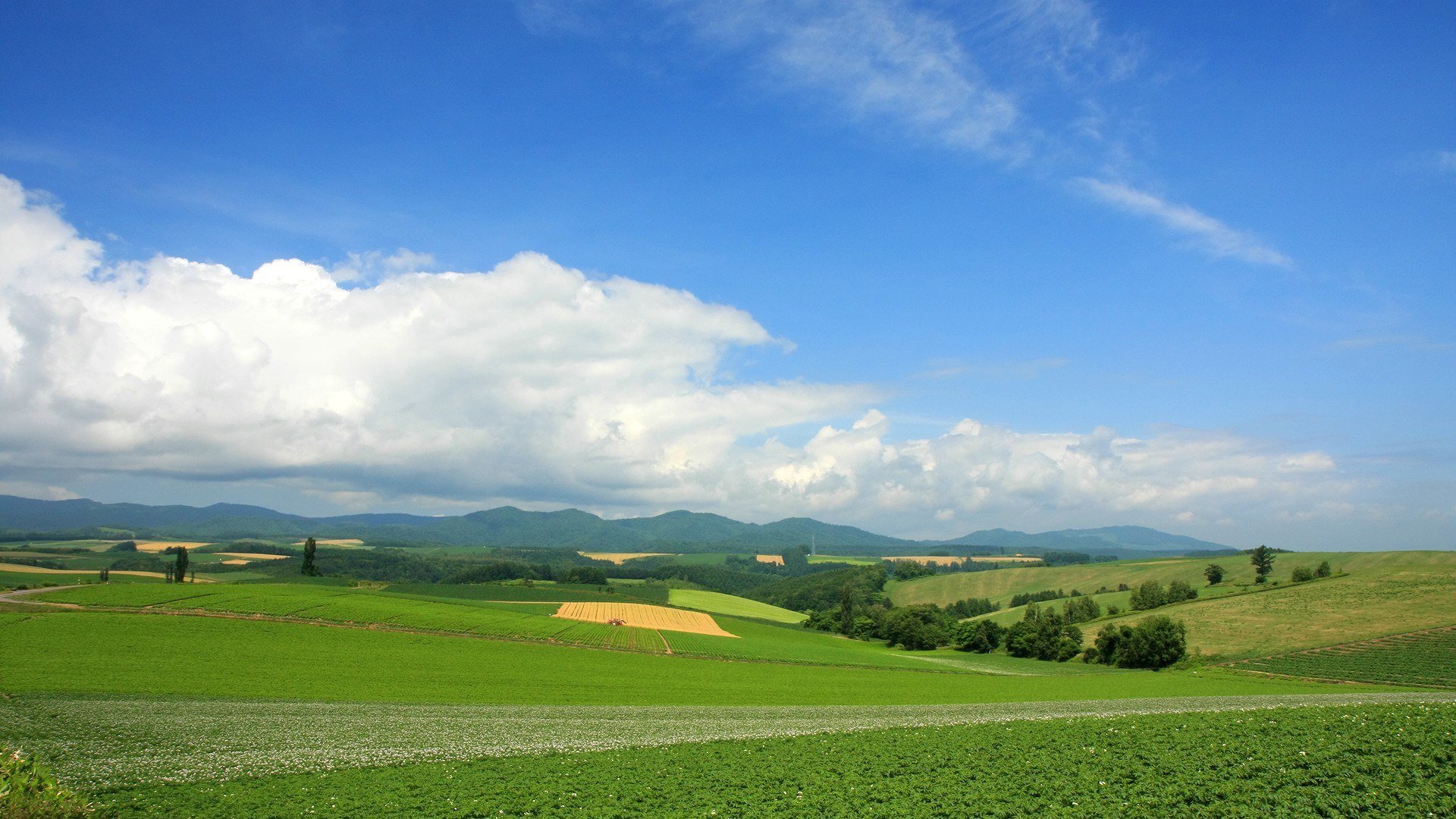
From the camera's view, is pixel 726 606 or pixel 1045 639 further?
pixel 726 606

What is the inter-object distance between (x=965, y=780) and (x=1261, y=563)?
16366 centimetres

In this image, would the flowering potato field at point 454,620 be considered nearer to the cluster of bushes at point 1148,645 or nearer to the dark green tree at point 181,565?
the cluster of bushes at point 1148,645

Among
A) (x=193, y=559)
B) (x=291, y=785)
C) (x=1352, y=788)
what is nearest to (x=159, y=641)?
(x=291, y=785)

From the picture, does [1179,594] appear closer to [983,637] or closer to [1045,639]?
[1045,639]

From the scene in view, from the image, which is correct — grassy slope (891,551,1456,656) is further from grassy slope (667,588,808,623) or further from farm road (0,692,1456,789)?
farm road (0,692,1456,789)

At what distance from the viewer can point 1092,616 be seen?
426 ft

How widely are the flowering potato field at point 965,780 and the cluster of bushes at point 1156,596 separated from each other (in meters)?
121

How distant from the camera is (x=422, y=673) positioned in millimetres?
52344

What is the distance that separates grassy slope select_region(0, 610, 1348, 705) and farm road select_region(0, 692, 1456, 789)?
4513 millimetres

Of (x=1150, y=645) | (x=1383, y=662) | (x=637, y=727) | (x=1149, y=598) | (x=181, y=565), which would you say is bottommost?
(x=1150, y=645)

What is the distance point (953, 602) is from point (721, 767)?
16445cm

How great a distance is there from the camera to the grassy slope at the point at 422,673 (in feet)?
142

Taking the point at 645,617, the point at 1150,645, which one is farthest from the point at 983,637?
the point at 645,617

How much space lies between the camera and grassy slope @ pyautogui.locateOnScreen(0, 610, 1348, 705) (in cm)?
4331
